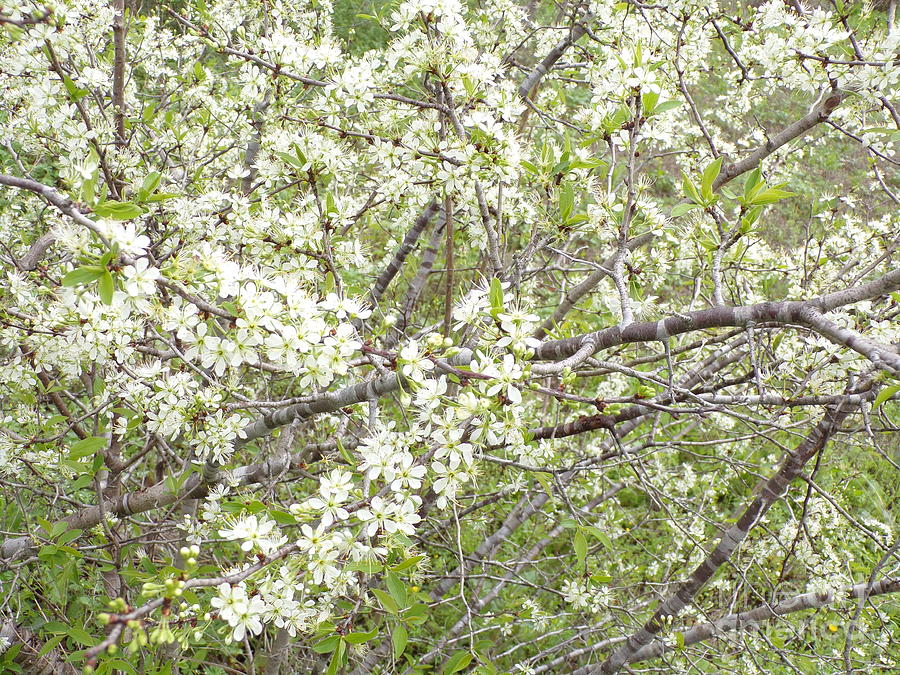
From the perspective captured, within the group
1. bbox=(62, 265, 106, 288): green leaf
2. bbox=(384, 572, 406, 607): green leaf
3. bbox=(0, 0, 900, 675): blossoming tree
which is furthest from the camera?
bbox=(384, 572, 406, 607): green leaf

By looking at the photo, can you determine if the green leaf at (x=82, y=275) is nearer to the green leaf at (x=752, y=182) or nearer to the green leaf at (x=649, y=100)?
the green leaf at (x=649, y=100)

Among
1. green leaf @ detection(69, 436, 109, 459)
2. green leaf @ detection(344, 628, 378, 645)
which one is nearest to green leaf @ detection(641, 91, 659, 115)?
green leaf @ detection(344, 628, 378, 645)

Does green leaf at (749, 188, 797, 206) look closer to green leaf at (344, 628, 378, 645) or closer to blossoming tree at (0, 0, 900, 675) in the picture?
blossoming tree at (0, 0, 900, 675)

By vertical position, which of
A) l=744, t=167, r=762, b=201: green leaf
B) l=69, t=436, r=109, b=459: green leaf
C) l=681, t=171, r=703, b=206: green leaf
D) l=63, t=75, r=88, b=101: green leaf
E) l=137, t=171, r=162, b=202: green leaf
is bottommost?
l=69, t=436, r=109, b=459: green leaf

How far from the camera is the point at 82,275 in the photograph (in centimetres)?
119

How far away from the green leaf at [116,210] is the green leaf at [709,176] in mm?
1400

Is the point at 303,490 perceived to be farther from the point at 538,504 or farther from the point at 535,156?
the point at 535,156

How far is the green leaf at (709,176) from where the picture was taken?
5.44ft

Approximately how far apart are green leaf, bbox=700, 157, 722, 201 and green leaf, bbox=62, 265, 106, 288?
4.85 feet

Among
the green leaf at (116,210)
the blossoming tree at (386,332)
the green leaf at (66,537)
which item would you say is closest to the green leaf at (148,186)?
the blossoming tree at (386,332)

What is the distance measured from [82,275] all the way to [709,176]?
152 centimetres

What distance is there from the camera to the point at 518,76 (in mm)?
5484

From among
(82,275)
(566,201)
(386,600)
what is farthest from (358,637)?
(566,201)

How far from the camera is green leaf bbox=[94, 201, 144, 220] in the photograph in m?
1.20
